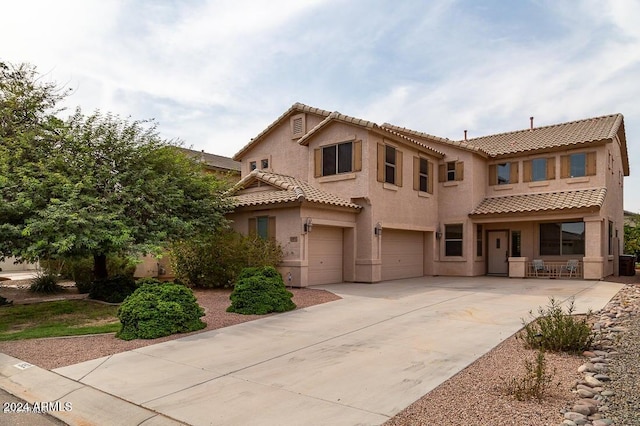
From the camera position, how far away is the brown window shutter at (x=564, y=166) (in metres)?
20.0

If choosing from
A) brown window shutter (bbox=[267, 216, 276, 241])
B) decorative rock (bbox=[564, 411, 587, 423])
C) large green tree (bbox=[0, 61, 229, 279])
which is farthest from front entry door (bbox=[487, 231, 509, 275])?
decorative rock (bbox=[564, 411, 587, 423])

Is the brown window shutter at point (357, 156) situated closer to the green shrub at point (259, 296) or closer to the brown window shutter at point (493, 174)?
the green shrub at point (259, 296)

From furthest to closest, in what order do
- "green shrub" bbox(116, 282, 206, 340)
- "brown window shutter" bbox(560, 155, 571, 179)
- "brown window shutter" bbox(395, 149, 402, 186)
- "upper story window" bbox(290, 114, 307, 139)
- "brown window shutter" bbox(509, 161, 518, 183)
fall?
"brown window shutter" bbox(509, 161, 518, 183), "upper story window" bbox(290, 114, 307, 139), "brown window shutter" bbox(560, 155, 571, 179), "brown window shutter" bbox(395, 149, 402, 186), "green shrub" bbox(116, 282, 206, 340)

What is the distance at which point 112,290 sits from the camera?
13.2 meters

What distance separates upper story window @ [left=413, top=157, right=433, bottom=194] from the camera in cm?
1997

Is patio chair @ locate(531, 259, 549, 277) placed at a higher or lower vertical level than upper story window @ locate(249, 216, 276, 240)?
lower

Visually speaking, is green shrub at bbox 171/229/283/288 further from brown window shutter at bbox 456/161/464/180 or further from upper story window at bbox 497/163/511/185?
upper story window at bbox 497/163/511/185

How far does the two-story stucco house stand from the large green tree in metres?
3.25

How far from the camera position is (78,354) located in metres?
7.37

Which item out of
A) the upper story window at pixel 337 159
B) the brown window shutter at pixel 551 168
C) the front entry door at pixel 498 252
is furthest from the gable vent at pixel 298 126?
the brown window shutter at pixel 551 168

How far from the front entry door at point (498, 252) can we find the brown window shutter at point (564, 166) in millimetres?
3723

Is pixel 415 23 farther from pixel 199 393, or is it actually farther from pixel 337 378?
pixel 199 393

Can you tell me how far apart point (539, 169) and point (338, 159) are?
10158mm

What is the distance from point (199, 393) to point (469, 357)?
159 inches
